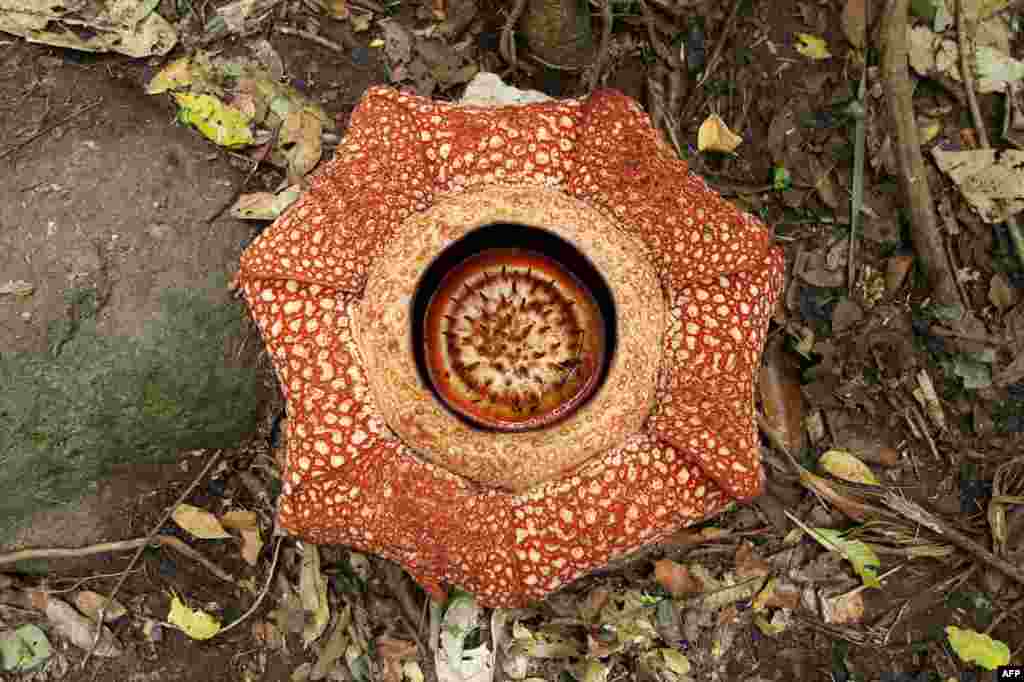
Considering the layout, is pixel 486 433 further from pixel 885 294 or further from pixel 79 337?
pixel 885 294

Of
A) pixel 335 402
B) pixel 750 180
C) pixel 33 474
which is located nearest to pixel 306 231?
pixel 335 402

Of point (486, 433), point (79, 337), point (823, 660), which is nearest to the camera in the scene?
point (486, 433)

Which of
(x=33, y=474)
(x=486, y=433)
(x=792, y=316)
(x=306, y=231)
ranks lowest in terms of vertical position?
(x=33, y=474)

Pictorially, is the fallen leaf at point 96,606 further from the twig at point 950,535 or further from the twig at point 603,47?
the twig at point 950,535

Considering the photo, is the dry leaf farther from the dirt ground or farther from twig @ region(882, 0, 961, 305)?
twig @ region(882, 0, 961, 305)

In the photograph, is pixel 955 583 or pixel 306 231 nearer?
pixel 306 231

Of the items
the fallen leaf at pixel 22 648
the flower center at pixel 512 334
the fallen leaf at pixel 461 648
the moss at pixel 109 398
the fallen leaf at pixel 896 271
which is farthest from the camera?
the fallen leaf at pixel 896 271

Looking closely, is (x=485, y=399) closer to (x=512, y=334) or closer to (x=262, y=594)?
(x=512, y=334)

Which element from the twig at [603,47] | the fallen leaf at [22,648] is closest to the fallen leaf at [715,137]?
the twig at [603,47]
